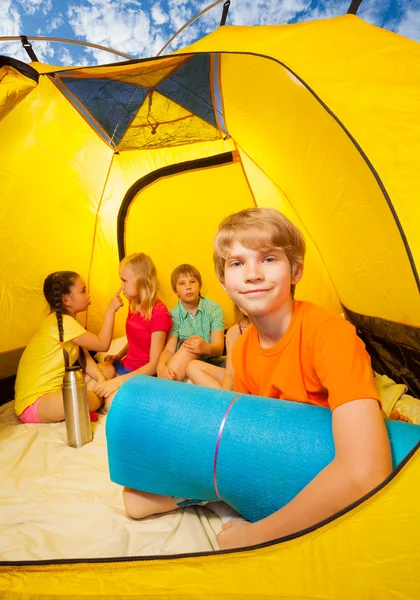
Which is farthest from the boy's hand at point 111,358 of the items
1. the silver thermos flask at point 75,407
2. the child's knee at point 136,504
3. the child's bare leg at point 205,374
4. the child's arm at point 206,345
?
the child's knee at point 136,504

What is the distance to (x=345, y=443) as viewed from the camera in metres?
0.66

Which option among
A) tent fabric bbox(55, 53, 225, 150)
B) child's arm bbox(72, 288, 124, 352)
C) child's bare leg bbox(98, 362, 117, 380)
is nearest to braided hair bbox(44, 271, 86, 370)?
child's arm bbox(72, 288, 124, 352)

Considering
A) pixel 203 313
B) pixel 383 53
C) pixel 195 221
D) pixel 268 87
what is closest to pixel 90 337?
pixel 203 313

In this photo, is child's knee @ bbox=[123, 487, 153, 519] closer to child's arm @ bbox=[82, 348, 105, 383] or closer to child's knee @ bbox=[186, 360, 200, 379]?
child's knee @ bbox=[186, 360, 200, 379]

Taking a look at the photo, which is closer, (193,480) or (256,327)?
(193,480)

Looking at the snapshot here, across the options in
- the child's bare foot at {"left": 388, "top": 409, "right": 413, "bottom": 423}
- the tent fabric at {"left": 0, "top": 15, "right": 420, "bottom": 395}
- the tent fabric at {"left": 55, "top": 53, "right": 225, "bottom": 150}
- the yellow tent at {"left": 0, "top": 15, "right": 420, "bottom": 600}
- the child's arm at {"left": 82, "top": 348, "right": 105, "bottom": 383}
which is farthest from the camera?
the child's arm at {"left": 82, "top": 348, "right": 105, "bottom": 383}

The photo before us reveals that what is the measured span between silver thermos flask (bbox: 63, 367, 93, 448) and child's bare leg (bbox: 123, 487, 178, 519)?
1.52 feet

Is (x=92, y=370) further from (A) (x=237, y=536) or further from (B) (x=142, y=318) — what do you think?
(A) (x=237, y=536)

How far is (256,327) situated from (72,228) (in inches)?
55.8

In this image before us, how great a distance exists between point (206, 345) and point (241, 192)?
0.84 m

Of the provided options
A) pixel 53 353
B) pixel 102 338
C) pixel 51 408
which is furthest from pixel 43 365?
pixel 102 338

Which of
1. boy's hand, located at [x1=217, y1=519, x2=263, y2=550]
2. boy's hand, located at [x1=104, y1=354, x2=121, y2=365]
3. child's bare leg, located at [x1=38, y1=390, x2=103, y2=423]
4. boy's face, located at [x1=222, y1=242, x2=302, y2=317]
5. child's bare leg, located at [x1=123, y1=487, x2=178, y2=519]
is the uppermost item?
boy's face, located at [x1=222, y1=242, x2=302, y2=317]

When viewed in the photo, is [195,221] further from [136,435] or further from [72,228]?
[136,435]

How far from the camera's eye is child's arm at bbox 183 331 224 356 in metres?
1.72
